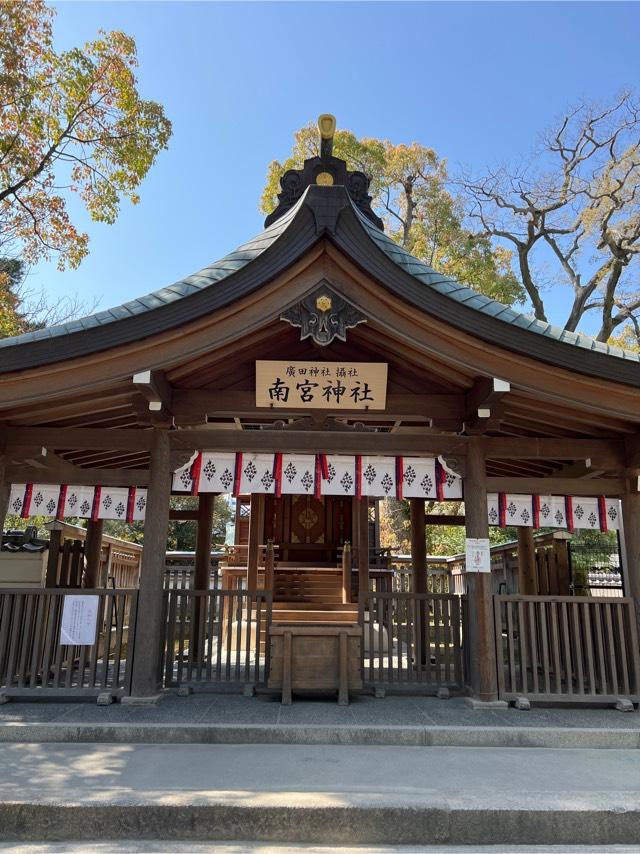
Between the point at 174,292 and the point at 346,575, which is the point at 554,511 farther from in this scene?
the point at 346,575

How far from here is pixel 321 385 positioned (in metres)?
7.91

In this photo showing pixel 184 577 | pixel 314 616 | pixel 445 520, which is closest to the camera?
pixel 445 520

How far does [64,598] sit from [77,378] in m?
2.85

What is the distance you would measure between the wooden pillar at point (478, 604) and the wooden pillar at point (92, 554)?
21.4 feet

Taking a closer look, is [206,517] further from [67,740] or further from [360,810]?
[360,810]

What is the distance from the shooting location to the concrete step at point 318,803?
175 inches

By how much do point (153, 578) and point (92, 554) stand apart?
3561 millimetres

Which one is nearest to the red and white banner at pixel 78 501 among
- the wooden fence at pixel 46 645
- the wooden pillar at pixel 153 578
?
the wooden pillar at pixel 153 578

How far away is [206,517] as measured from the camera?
11547 mm

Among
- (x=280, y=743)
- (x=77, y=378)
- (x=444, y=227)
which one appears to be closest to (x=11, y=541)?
(x=77, y=378)

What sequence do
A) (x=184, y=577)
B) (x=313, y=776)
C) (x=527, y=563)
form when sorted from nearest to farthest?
1. (x=313, y=776)
2. (x=527, y=563)
3. (x=184, y=577)

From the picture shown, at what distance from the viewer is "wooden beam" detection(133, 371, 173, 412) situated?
24.1 feet

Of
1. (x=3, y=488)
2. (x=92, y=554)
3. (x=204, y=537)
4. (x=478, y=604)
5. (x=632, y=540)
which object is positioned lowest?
(x=478, y=604)

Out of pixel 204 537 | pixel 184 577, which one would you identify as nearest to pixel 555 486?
pixel 204 537
